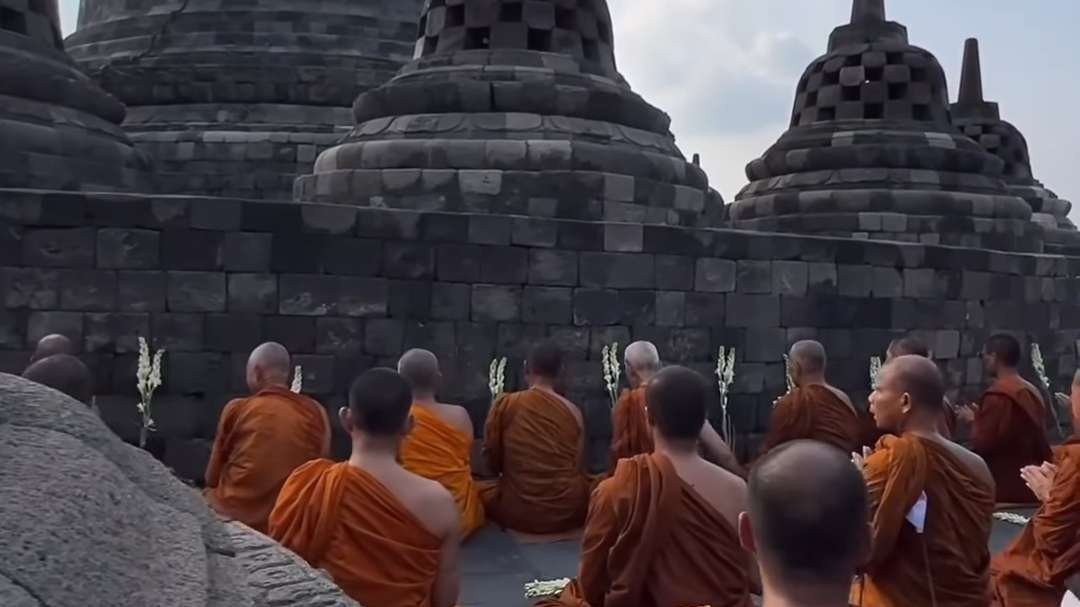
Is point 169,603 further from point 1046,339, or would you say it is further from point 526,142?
point 1046,339

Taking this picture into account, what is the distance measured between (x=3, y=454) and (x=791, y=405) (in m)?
6.24

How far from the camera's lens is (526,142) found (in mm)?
9703

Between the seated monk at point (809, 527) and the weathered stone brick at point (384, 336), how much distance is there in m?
6.22

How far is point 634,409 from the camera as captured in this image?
668 centimetres

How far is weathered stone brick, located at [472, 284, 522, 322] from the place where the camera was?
8297 mm

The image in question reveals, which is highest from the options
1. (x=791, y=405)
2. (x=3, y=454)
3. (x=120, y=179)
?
(x=120, y=179)

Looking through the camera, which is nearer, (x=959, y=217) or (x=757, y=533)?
(x=757, y=533)

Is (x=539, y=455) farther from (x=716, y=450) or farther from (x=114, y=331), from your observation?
(x=114, y=331)

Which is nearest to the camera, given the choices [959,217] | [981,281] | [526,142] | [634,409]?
[634,409]

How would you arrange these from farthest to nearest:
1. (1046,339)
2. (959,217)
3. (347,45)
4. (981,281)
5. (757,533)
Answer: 1. (347,45)
2. (959,217)
3. (1046,339)
4. (981,281)
5. (757,533)

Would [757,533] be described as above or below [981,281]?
below

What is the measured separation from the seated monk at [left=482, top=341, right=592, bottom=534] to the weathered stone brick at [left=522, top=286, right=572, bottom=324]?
130 cm

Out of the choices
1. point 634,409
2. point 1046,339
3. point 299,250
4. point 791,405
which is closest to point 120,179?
point 299,250

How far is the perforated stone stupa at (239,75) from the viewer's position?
1492cm
